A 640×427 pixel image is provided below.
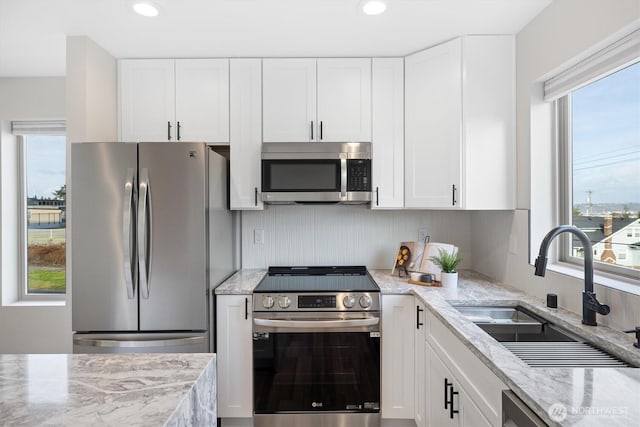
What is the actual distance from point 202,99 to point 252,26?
2.05 feet

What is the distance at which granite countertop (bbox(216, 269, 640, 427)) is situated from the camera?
2.56ft

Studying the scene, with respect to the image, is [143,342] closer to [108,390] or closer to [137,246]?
[137,246]

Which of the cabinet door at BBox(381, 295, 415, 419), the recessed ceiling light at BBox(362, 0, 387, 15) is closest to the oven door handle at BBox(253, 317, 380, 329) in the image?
the cabinet door at BBox(381, 295, 415, 419)

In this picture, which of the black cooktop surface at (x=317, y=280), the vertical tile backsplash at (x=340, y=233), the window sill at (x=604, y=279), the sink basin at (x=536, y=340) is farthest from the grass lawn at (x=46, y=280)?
the window sill at (x=604, y=279)

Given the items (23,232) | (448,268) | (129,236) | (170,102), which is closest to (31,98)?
(23,232)

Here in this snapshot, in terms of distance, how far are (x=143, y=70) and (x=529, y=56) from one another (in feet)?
7.84

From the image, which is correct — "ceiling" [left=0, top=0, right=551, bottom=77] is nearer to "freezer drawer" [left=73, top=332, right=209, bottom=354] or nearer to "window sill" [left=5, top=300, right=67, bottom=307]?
"freezer drawer" [left=73, top=332, right=209, bottom=354]

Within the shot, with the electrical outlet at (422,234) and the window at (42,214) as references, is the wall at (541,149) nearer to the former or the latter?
the electrical outlet at (422,234)

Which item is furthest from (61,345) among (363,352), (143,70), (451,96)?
(451,96)

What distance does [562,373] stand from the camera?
97 centimetres

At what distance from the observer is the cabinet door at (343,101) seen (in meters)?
2.33

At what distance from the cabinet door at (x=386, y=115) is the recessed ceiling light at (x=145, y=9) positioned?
1.34 m

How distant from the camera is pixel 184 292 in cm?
192

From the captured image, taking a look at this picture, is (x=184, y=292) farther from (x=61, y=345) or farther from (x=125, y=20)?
(x=61, y=345)
